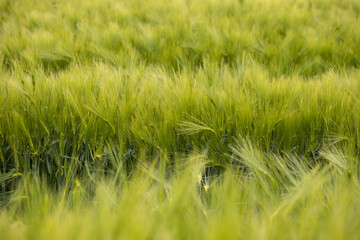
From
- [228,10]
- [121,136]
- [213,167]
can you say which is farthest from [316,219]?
[228,10]

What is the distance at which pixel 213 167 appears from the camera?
2.41ft

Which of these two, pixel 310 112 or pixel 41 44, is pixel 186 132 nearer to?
pixel 310 112

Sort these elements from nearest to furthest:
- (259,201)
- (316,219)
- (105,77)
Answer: (316,219) < (259,201) < (105,77)

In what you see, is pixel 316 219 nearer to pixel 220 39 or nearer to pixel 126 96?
pixel 126 96

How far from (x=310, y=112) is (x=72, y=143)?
0.65m

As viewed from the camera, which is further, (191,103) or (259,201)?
(191,103)

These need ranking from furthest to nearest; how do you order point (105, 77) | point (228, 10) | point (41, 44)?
point (228, 10)
point (41, 44)
point (105, 77)

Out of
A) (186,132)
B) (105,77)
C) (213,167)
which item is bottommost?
(213,167)

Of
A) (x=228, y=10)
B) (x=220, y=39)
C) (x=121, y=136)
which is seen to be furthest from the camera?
(x=228, y=10)

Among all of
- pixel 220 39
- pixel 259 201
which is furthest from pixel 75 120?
pixel 220 39

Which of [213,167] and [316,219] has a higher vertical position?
[316,219]

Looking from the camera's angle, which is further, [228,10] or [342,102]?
[228,10]

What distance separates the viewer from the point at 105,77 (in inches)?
34.3

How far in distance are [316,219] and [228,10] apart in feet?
7.77
